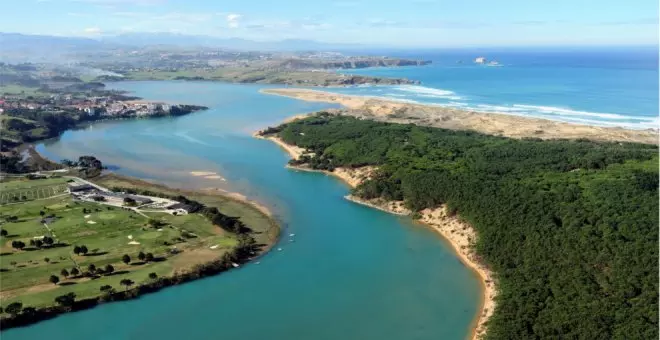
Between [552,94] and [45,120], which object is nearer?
[45,120]

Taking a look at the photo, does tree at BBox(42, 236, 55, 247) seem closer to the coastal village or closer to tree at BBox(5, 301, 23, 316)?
tree at BBox(5, 301, 23, 316)

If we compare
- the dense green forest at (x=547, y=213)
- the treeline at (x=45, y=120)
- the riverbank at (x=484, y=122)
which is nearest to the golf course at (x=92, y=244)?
the dense green forest at (x=547, y=213)

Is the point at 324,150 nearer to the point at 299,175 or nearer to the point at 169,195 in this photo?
the point at 299,175

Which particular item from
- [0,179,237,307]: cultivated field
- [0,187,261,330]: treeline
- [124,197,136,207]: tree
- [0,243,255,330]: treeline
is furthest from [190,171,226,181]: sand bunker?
[0,243,255,330]: treeline

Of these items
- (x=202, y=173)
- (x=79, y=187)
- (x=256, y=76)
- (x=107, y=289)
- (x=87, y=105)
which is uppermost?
(x=256, y=76)

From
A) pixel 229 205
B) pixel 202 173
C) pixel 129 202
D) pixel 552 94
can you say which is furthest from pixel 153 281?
pixel 552 94

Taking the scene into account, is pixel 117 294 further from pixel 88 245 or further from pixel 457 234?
pixel 457 234

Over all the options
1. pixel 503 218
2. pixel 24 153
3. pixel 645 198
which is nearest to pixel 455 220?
pixel 503 218

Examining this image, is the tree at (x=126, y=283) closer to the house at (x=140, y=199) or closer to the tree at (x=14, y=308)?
the tree at (x=14, y=308)
